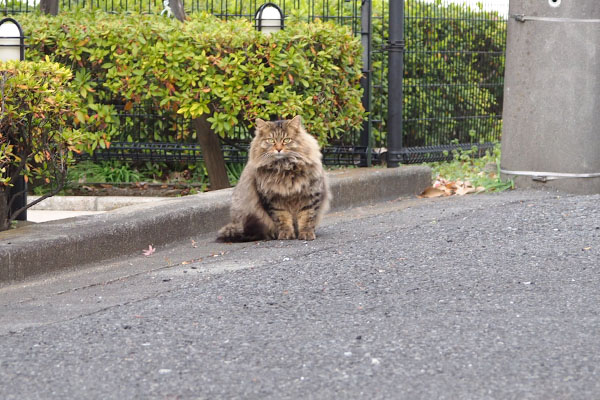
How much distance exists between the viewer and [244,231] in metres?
7.05

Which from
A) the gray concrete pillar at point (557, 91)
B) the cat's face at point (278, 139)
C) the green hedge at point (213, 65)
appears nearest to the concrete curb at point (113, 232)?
the cat's face at point (278, 139)

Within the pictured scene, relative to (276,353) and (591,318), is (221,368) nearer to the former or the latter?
(276,353)

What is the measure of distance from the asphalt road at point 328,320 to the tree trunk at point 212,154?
96.6 inches

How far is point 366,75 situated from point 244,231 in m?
3.23

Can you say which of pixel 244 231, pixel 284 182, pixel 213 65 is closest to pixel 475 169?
pixel 213 65

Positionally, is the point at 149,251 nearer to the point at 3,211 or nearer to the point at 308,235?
the point at 3,211

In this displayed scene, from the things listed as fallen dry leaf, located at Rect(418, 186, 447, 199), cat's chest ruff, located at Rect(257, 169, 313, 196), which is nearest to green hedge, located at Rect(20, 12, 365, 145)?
fallen dry leaf, located at Rect(418, 186, 447, 199)

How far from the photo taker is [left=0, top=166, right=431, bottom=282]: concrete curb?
228 inches

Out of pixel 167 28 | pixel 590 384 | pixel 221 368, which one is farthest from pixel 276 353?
pixel 167 28

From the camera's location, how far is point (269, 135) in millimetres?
7109

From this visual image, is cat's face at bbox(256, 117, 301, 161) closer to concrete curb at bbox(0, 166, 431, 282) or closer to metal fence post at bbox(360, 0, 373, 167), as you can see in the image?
concrete curb at bbox(0, 166, 431, 282)

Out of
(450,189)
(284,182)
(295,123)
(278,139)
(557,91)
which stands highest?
(557,91)

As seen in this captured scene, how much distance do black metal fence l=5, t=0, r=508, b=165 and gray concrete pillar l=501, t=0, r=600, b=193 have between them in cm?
134

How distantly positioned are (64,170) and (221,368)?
3.26 meters
